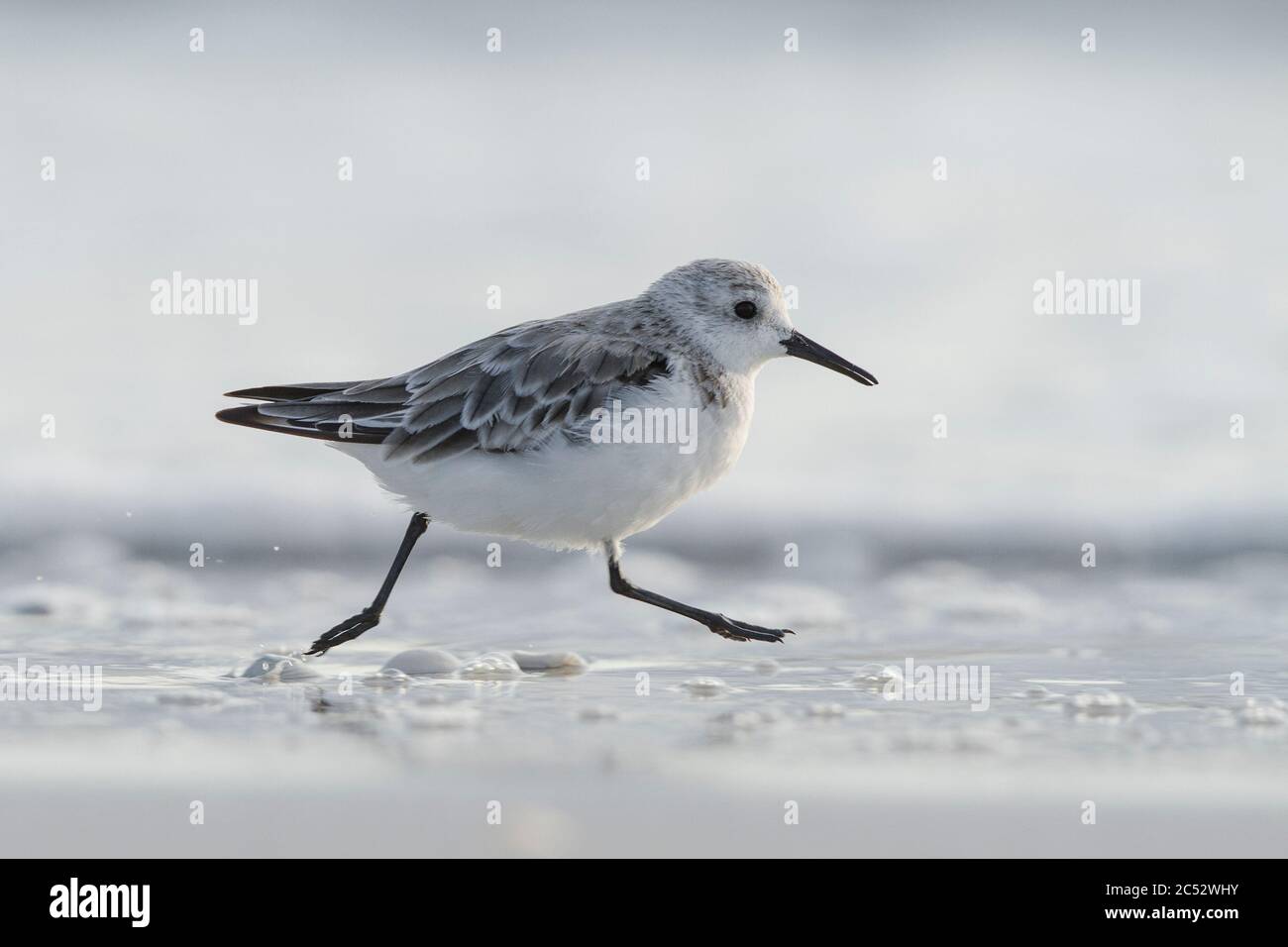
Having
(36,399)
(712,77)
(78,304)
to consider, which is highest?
(712,77)

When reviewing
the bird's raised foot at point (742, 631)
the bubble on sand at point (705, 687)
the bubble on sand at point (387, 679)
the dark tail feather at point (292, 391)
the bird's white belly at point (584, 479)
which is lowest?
the bubble on sand at point (705, 687)

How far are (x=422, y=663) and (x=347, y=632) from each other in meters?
0.47

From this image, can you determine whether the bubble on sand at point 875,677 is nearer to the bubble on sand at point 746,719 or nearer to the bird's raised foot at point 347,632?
the bubble on sand at point 746,719

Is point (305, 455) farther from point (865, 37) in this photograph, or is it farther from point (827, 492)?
point (865, 37)

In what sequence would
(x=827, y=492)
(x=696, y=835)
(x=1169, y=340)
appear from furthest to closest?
1. (x=1169, y=340)
2. (x=827, y=492)
3. (x=696, y=835)

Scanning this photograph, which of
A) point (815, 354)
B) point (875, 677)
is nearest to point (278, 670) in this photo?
point (875, 677)

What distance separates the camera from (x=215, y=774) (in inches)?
180

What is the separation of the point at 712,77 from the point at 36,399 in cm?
677

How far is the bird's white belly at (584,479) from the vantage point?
579 centimetres

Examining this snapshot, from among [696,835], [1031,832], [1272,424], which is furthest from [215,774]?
[1272,424]

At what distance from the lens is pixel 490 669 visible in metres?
6.10

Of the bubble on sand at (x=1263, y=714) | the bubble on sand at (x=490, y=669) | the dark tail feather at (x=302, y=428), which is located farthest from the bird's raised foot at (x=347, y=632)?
the bubble on sand at (x=1263, y=714)

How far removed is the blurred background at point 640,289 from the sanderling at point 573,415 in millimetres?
724

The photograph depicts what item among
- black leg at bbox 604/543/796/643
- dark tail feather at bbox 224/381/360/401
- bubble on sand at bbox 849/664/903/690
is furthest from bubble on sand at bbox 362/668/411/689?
bubble on sand at bbox 849/664/903/690
